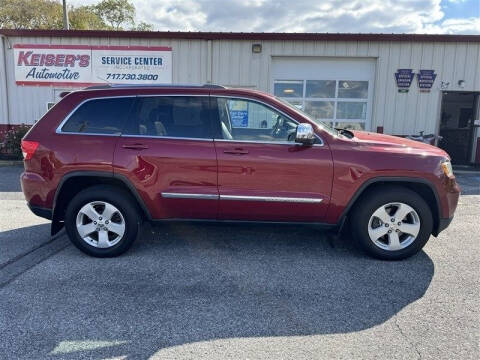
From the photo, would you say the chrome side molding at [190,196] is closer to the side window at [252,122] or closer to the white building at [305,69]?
the side window at [252,122]

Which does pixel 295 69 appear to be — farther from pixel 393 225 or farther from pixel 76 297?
pixel 76 297

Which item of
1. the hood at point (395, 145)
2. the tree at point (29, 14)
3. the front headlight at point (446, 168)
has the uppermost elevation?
the tree at point (29, 14)

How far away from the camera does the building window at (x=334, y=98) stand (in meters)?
10.7

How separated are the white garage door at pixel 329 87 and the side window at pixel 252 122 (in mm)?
6860

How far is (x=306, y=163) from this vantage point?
12.8 ft

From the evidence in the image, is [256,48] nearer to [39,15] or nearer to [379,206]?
[379,206]

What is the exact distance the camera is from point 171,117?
4.12 m

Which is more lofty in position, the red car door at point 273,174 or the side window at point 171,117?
the side window at point 171,117

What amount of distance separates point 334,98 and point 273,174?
24.8ft

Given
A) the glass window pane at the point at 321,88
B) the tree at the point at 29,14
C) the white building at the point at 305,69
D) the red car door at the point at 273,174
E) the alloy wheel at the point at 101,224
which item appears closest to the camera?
the red car door at the point at 273,174

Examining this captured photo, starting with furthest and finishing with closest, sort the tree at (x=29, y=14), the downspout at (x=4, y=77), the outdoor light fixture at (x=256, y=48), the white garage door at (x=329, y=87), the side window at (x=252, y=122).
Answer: the tree at (x=29, y=14) < the downspout at (x=4, y=77) < the white garage door at (x=329, y=87) < the outdoor light fixture at (x=256, y=48) < the side window at (x=252, y=122)

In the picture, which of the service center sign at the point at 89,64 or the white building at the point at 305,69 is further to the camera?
the service center sign at the point at 89,64

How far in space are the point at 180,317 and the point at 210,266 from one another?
1.00 m

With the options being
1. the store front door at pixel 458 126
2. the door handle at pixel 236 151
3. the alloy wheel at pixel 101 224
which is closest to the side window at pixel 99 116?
the alloy wheel at pixel 101 224
